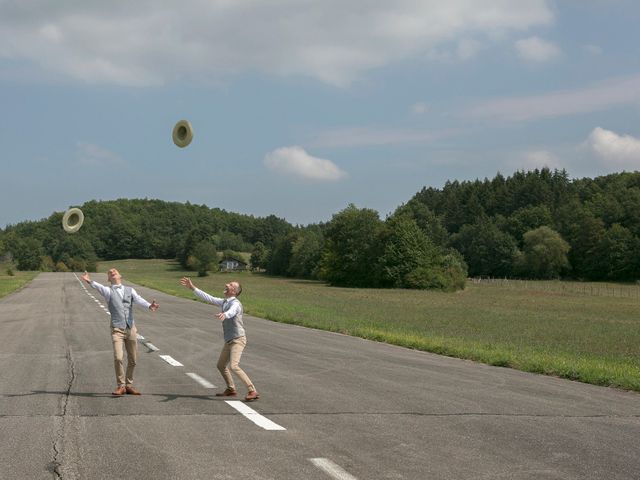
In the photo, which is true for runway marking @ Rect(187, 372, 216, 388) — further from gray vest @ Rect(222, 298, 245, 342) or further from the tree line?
the tree line

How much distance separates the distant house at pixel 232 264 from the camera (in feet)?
529

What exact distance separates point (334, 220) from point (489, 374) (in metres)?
109

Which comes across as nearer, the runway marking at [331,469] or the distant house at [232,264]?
the runway marking at [331,469]

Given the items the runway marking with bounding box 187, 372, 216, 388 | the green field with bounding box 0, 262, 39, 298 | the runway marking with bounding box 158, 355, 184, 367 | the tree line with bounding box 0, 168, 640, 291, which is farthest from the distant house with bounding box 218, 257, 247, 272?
the runway marking with bounding box 187, 372, 216, 388

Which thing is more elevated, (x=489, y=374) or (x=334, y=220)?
(x=334, y=220)

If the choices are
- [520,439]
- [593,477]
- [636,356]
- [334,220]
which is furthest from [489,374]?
[334,220]

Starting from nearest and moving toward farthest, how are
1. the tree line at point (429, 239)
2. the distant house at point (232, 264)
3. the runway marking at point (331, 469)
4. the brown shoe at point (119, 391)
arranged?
1. the runway marking at point (331, 469)
2. the brown shoe at point (119, 391)
3. the tree line at point (429, 239)
4. the distant house at point (232, 264)

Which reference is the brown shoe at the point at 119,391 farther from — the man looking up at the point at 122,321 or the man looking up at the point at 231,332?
the man looking up at the point at 231,332

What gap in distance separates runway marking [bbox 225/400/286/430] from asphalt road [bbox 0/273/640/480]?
2 cm

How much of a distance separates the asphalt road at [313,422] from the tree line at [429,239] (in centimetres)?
6760

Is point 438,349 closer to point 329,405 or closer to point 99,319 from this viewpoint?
point 329,405

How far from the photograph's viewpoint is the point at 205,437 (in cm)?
680

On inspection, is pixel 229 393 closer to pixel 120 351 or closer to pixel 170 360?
pixel 120 351

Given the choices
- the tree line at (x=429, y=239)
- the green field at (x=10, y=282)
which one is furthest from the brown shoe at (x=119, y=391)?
the tree line at (x=429, y=239)
